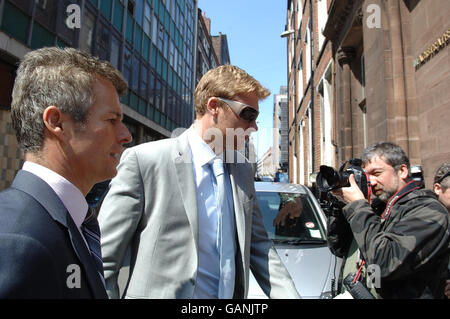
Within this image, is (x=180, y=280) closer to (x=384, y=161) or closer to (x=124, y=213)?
(x=124, y=213)

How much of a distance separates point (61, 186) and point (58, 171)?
61 mm

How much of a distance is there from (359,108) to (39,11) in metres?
10.9

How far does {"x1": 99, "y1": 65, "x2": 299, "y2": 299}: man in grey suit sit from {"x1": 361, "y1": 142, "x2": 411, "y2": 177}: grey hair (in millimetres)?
994

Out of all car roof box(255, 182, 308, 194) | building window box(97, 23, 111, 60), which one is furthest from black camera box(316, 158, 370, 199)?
building window box(97, 23, 111, 60)

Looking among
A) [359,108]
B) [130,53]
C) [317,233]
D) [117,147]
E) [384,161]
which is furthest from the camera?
[130,53]

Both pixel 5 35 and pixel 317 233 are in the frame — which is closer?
pixel 317 233

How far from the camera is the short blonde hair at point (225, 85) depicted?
1.77 meters

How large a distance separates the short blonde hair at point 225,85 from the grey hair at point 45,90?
0.85m

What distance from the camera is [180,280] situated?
4.58 feet

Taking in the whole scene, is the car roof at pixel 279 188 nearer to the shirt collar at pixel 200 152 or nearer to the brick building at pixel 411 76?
the brick building at pixel 411 76

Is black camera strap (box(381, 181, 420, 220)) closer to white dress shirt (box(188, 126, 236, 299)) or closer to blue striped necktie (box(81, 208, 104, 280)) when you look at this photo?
white dress shirt (box(188, 126, 236, 299))

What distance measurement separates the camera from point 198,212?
5.12ft

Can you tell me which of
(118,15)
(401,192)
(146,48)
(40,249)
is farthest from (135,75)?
(40,249)
